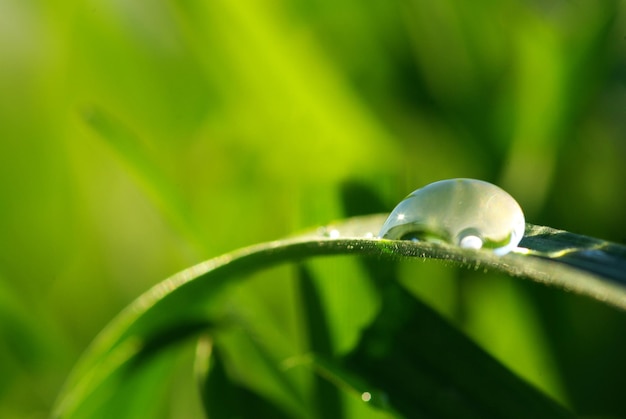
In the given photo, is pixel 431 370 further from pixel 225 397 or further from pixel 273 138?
pixel 273 138

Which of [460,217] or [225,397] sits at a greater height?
[460,217]

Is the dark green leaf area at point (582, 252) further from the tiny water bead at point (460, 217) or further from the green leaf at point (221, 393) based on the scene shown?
the green leaf at point (221, 393)

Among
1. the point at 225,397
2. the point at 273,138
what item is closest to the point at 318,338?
the point at 225,397

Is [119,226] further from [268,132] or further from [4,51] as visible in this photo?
[4,51]

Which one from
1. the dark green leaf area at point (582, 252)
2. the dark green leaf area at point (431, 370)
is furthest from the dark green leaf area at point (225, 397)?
the dark green leaf area at point (582, 252)

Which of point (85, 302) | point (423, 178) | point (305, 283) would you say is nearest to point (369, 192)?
point (305, 283)

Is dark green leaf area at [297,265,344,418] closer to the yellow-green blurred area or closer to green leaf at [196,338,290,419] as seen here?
green leaf at [196,338,290,419]

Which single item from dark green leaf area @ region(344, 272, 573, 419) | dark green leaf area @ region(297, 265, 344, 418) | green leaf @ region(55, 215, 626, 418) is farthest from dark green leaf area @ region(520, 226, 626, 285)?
dark green leaf area @ region(297, 265, 344, 418)
